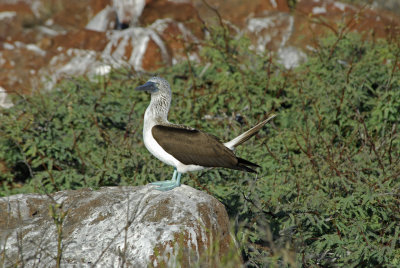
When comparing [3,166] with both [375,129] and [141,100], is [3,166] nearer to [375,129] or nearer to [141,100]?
[141,100]

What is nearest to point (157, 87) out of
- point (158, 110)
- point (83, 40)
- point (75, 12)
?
point (158, 110)

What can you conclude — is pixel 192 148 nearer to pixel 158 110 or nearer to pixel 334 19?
→ pixel 158 110

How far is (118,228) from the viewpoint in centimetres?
412

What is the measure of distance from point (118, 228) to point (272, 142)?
3586 mm

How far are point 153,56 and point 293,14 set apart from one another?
11.6 feet

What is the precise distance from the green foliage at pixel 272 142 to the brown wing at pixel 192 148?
0.41 m

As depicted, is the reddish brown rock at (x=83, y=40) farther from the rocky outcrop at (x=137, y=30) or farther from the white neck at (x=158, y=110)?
the white neck at (x=158, y=110)

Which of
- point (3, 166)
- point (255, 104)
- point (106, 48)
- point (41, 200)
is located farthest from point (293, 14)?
point (41, 200)

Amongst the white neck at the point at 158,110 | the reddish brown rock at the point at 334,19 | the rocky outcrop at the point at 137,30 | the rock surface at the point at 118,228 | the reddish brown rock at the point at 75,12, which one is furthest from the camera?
the reddish brown rock at the point at 75,12

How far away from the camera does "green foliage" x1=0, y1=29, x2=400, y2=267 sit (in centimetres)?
541

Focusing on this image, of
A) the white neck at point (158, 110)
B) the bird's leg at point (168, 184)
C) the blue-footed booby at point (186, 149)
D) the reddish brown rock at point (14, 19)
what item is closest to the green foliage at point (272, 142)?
the blue-footed booby at point (186, 149)

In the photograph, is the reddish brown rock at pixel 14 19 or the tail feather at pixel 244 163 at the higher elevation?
the reddish brown rock at pixel 14 19

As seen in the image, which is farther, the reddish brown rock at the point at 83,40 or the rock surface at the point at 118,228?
the reddish brown rock at the point at 83,40

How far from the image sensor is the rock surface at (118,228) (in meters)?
3.86
